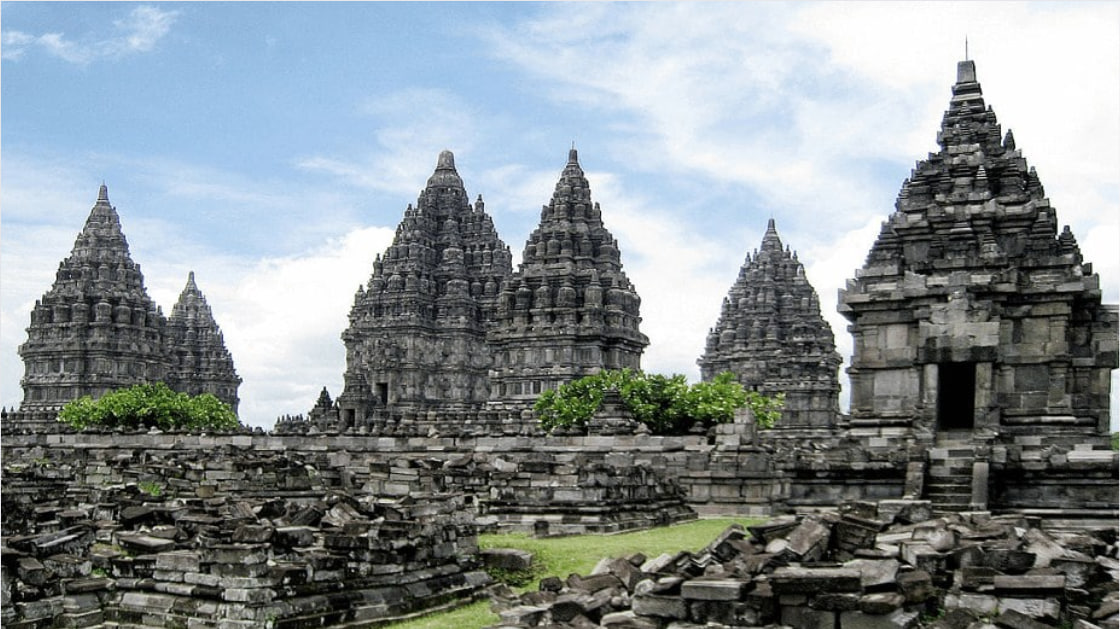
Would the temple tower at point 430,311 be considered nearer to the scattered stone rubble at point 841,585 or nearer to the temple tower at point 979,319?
the temple tower at point 979,319

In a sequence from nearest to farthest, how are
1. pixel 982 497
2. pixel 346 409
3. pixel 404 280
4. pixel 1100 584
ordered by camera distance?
pixel 1100 584 < pixel 982 497 < pixel 346 409 < pixel 404 280

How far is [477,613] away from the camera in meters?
12.2

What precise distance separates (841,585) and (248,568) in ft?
16.2

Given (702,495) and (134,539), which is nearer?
(134,539)

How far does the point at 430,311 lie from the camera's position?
71250 mm

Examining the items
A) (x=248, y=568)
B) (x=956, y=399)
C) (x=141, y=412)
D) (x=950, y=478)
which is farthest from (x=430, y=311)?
(x=248, y=568)

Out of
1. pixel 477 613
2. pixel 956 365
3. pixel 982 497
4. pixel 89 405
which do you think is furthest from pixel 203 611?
pixel 89 405

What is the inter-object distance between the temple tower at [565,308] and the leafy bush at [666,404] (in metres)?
10.6

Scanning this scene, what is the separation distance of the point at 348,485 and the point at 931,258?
12.0m

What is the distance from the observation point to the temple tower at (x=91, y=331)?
7481cm

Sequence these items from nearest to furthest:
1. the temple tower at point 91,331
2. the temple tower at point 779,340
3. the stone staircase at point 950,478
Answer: the stone staircase at point 950,478 → the temple tower at point 779,340 → the temple tower at point 91,331

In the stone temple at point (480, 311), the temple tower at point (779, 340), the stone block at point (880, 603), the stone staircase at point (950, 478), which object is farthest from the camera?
the temple tower at point (779, 340)

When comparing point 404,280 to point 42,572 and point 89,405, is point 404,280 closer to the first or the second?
point 89,405

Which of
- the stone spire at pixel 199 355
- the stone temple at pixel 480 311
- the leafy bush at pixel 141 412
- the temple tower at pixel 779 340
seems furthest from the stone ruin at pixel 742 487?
the stone spire at pixel 199 355
